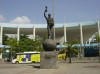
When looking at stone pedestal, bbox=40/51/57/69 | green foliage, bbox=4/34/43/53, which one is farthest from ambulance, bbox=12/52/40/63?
stone pedestal, bbox=40/51/57/69

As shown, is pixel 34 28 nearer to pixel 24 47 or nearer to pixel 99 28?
pixel 24 47

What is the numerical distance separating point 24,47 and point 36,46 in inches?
121

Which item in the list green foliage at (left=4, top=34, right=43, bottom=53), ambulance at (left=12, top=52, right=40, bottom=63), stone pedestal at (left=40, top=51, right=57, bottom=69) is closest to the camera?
stone pedestal at (left=40, top=51, right=57, bottom=69)

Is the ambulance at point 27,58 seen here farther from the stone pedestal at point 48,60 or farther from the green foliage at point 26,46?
the stone pedestal at point 48,60

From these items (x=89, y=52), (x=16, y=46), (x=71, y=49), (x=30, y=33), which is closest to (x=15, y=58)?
(x=71, y=49)

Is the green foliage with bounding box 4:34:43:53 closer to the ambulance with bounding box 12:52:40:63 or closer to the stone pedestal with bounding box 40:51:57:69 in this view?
the ambulance with bounding box 12:52:40:63

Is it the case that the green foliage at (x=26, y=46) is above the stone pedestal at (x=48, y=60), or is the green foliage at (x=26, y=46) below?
above

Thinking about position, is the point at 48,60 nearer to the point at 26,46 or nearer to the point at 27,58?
the point at 27,58

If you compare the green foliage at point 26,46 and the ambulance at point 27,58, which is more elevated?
the green foliage at point 26,46

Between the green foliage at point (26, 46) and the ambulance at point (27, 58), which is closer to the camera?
the ambulance at point (27, 58)

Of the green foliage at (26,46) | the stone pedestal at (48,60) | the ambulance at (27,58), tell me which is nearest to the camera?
the stone pedestal at (48,60)

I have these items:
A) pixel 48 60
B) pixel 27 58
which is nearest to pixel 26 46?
pixel 27 58

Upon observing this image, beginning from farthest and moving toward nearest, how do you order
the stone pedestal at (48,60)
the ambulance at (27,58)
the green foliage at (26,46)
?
the green foliage at (26,46)
the ambulance at (27,58)
the stone pedestal at (48,60)

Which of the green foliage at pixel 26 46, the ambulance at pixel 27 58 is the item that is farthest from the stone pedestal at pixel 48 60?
the green foliage at pixel 26 46
